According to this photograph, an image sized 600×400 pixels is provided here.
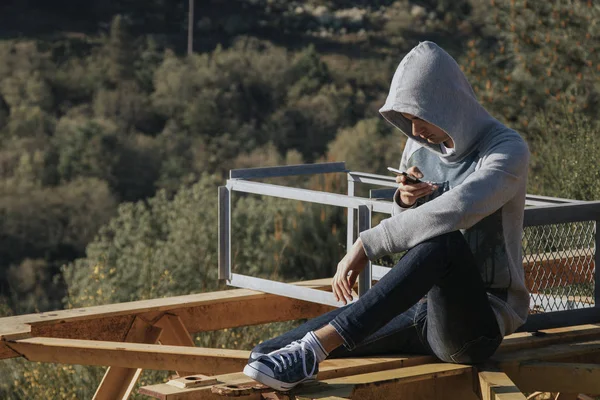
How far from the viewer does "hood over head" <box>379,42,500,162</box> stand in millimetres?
3496

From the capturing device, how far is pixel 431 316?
11.5ft

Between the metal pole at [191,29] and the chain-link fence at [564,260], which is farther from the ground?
the chain-link fence at [564,260]

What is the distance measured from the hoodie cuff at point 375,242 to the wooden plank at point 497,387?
0.48m

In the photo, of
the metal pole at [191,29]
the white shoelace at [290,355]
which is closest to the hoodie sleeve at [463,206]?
the white shoelace at [290,355]

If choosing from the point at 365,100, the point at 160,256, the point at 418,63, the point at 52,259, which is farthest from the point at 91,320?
the point at 365,100

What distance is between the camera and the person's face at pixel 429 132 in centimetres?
356

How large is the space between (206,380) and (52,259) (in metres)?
19.3

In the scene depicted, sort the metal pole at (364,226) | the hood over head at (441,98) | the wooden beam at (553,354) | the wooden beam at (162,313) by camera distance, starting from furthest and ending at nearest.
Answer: the wooden beam at (162,313) → the metal pole at (364,226) → the wooden beam at (553,354) → the hood over head at (441,98)

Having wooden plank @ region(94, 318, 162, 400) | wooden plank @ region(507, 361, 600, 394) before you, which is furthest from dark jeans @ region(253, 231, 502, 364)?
wooden plank @ region(94, 318, 162, 400)

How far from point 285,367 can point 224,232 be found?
5.62 feet

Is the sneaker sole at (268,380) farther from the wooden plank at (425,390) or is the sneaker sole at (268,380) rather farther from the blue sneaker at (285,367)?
the wooden plank at (425,390)

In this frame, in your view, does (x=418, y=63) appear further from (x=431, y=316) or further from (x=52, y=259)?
(x=52, y=259)

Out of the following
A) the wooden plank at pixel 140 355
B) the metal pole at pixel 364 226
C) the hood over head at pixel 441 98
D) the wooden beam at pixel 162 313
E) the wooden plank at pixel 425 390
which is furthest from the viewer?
the wooden beam at pixel 162 313

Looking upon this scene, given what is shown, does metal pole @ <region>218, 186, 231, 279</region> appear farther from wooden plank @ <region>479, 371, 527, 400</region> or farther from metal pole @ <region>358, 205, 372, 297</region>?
wooden plank @ <region>479, 371, 527, 400</region>
